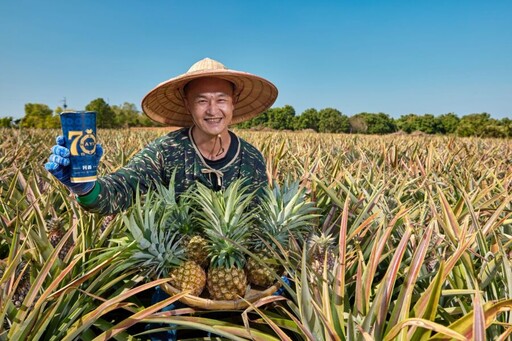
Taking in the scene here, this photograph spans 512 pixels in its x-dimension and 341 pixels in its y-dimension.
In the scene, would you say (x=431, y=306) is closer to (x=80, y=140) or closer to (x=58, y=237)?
(x=80, y=140)

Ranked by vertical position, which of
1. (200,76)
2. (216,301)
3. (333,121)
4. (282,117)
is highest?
(282,117)

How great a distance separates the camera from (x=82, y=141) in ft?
3.62

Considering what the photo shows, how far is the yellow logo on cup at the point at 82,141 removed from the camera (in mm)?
1093

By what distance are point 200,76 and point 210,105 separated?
0.13 metres

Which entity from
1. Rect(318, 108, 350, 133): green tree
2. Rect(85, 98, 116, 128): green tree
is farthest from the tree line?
Rect(85, 98, 116, 128): green tree

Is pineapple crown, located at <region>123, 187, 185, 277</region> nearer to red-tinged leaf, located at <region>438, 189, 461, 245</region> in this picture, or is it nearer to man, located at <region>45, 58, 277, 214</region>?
man, located at <region>45, 58, 277, 214</region>

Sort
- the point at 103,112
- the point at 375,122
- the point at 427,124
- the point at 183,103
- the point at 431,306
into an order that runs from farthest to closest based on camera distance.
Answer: the point at 375,122, the point at 427,124, the point at 103,112, the point at 183,103, the point at 431,306

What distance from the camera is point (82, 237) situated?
122cm

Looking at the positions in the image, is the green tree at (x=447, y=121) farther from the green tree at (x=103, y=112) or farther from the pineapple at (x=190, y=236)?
the pineapple at (x=190, y=236)

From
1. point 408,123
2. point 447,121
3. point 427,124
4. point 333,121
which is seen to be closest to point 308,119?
point 333,121

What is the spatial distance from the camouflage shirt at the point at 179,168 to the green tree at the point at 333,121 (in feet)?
190

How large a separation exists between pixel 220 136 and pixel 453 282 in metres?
1.09

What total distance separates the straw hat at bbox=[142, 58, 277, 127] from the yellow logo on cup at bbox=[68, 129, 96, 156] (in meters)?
0.50

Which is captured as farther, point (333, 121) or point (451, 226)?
point (333, 121)
